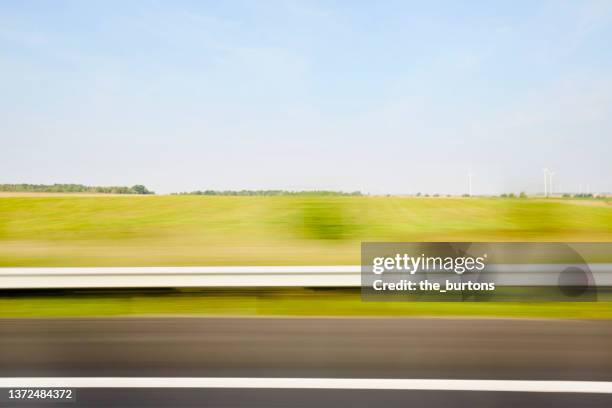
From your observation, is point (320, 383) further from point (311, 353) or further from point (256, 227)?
point (256, 227)

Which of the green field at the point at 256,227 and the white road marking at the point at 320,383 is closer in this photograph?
the white road marking at the point at 320,383

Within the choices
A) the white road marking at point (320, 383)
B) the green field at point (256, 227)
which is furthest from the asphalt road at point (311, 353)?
the green field at point (256, 227)

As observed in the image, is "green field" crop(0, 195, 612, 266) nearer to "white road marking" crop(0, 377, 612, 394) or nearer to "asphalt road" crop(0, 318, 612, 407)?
"asphalt road" crop(0, 318, 612, 407)

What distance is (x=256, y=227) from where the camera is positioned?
13680mm

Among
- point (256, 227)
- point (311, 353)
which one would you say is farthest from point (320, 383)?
point (256, 227)

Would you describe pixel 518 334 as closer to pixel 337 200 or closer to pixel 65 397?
pixel 65 397

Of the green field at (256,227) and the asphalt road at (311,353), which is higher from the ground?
the green field at (256,227)

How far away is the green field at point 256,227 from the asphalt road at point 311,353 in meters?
4.61

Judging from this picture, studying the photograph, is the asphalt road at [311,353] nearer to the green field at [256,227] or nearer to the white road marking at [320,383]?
the white road marking at [320,383]

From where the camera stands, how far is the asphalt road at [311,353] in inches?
130

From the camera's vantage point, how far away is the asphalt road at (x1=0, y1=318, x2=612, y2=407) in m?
3.31

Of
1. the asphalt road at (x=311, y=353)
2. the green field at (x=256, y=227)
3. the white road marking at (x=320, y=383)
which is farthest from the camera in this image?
the green field at (x=256, y=227)

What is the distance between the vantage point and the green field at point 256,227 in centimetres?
1016

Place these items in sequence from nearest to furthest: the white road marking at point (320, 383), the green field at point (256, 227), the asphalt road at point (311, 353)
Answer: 1. the asphalt road at point (311, 353)
2. the white road marking at point (320, 383)
3. the green field at point (256, 227)
